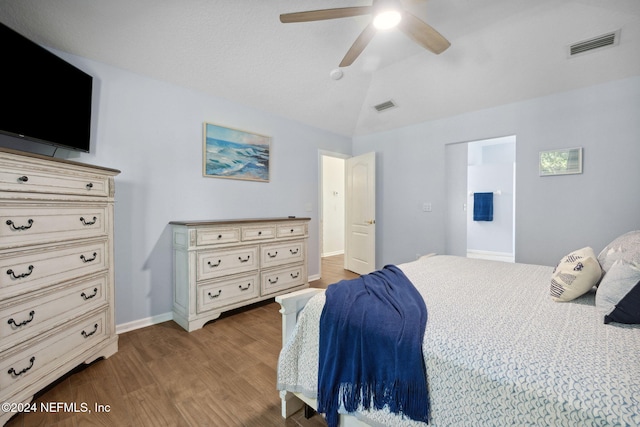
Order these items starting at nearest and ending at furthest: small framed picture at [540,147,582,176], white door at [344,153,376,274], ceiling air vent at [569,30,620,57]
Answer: ceiling air vent at [569,30,620,57], small framed picture at [540,147,582,176], white door at [344,153,376,274]

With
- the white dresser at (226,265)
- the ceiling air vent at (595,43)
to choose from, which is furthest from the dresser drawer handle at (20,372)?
the ceiling air vent at (595,43)

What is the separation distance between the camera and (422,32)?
1820mm

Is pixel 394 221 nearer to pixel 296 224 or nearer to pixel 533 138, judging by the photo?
pixel 296 224

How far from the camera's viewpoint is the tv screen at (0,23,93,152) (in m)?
1.58

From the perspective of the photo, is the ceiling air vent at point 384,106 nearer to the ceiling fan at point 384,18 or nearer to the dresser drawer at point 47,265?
the ceiling fan at point 384,18

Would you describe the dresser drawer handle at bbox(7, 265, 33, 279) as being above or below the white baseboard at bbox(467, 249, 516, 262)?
above

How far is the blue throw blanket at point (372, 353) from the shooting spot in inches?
36.8

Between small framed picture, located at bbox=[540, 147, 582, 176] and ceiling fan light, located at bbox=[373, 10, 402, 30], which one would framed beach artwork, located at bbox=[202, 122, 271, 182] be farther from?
small framed picture, located at bbox=[540, 147, 582, 176]

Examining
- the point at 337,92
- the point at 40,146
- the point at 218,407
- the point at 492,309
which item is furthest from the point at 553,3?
the point at 40,146

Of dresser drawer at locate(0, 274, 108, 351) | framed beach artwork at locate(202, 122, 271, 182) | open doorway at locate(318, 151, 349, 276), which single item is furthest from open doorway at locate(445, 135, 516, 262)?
dresser drawer at locate(0, 274, 108, 351)

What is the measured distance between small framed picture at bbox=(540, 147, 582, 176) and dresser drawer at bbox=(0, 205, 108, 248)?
14.2 ft

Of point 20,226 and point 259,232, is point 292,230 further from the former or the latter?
point 20,226

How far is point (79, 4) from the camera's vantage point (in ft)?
6.20

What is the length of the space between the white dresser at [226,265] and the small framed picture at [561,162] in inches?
119
